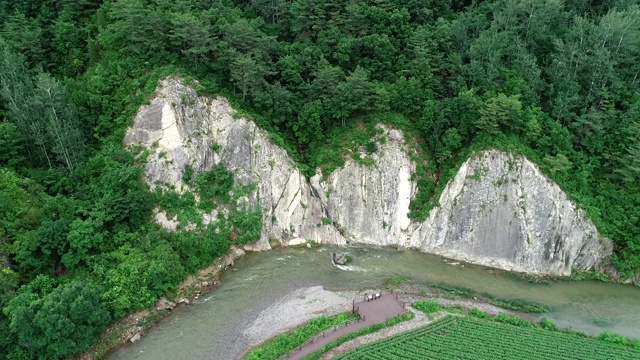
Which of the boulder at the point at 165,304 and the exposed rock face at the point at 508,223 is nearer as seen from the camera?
the boulder at the point at 165,304

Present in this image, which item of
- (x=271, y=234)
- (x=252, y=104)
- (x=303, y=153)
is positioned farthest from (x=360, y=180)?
(x=252, y=104)

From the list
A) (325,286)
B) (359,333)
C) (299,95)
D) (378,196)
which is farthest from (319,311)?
(299,95)

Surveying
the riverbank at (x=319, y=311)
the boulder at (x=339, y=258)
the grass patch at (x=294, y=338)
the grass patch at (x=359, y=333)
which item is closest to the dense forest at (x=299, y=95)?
the riverbank at (x=319, y=311)

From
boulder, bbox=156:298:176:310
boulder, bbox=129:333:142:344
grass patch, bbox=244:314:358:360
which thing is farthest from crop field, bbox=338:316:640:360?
boulder, bbox=129:333:142:344

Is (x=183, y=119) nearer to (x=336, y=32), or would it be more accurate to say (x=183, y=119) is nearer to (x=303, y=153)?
(x=303, y=153)

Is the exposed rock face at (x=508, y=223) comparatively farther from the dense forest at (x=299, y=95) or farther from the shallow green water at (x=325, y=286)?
the shallow green water at (x=325, y=286)

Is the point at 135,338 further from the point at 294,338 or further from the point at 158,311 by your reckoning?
the point at 294,338

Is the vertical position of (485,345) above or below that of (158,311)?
below
